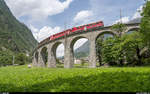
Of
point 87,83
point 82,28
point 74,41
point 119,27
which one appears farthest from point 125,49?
point 87,83

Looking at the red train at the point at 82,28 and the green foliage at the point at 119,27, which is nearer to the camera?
the green foliage at the point at 119,27

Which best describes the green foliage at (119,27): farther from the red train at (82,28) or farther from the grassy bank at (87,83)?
the grassy bank at (87,83)

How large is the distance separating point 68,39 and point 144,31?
747 inches

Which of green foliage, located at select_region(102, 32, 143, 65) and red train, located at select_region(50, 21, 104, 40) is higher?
red train, located at select_region(50, 21, 104, 40)

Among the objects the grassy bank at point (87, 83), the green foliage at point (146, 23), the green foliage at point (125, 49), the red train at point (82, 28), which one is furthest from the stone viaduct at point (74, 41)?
the grassy bank at point (87, 83)

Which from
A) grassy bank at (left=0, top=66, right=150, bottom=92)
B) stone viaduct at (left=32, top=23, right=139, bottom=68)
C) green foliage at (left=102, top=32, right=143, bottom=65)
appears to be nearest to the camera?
grassy bank at (left=0, top=66, right=150, bottom=92)

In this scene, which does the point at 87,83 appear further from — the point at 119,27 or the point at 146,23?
the point at 119,27

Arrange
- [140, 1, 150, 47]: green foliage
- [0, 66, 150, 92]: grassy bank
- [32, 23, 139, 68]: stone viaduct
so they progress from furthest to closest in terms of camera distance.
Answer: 1. [32, 23, 139, 68]: stone viaduct
2. [140, 1, 150, 47]: green foliage
3. [0, 66, 150, 92]: grassy bank

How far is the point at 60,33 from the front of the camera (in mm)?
33438

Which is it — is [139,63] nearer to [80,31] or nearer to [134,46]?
[134,46]

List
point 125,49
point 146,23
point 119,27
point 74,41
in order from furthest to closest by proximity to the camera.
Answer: point 74,41, point 119,27, point 125,49, point 146,23

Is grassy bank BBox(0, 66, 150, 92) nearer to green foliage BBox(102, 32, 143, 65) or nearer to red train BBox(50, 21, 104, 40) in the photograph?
green foliage BBox(102, 32, 143, 65)

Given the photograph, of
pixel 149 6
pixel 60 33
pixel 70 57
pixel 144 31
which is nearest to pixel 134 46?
pixel 144 31

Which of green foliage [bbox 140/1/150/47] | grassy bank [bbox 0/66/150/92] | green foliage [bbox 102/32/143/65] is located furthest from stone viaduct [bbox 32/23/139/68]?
grassy bank [bbox 0/66/150/92]
